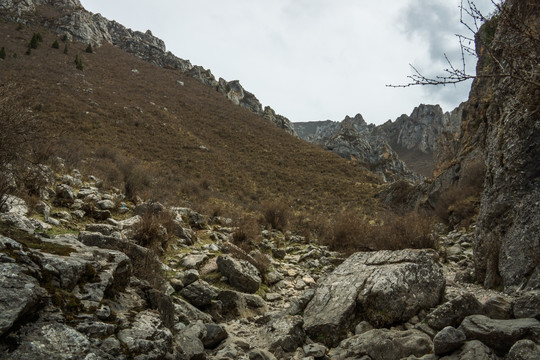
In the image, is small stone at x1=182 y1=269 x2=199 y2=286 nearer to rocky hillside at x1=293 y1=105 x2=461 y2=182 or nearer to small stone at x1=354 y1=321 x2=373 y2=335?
small stone at x1=354 y1=321 x2=373 y2=335

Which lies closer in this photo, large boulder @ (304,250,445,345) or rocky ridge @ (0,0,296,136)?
large boulder @ (304,250,445,345)

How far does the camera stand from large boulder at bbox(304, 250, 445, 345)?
452 centimetres

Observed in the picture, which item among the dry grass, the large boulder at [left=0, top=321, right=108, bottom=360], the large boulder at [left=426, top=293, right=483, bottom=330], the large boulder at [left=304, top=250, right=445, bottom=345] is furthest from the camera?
the dry grass

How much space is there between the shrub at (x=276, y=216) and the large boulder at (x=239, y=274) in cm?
610

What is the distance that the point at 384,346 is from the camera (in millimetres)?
3662

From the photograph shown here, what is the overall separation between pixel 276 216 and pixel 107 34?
67.0 metres

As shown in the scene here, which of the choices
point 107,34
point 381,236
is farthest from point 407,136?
point 381,236

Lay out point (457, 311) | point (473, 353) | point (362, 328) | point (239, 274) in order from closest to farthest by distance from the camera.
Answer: point (473, 353), point (457, 311), point (362, 328), point (239, 274)

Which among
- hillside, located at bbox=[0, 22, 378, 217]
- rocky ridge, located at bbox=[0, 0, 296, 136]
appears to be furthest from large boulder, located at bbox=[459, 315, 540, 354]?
rocky ridge, located at bbox=[0, 0, 296, 136]

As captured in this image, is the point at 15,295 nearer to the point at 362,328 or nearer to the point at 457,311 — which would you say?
the point at 362,328

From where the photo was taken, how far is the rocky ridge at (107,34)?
49906 millimetres

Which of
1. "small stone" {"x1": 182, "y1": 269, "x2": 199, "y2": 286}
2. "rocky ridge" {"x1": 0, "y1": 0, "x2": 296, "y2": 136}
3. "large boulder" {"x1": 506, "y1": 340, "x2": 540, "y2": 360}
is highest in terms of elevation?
"rocky ridge" {"x1": 0, "y1": 0, "x2": 296, "y2": 136}

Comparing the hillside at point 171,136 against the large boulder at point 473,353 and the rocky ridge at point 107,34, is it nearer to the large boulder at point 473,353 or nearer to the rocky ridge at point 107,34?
the rocky ridge at point 107,34

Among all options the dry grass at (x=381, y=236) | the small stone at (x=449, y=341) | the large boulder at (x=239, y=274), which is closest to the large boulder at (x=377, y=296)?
the small stone at (x=449, y=341)
